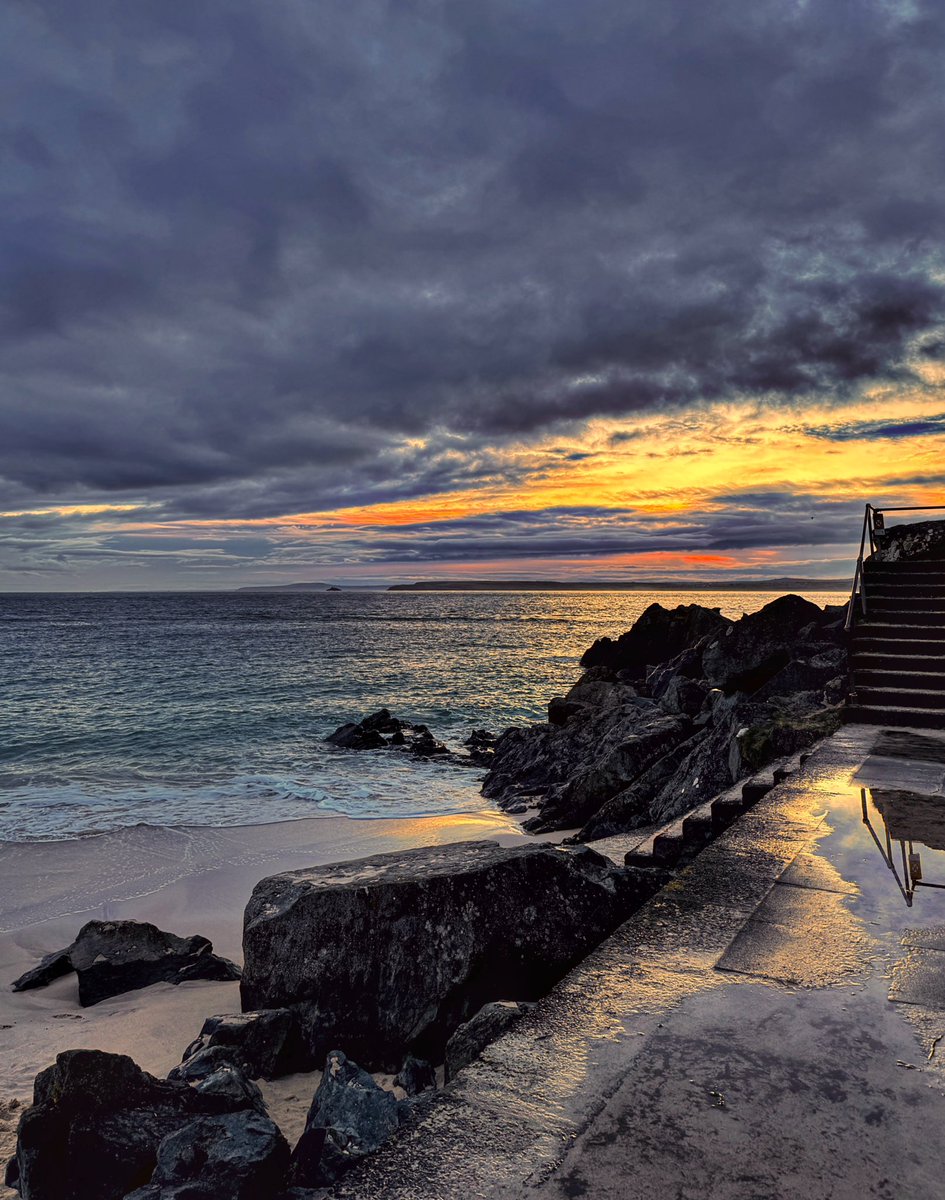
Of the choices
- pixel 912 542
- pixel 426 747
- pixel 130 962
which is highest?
pixel 912 542

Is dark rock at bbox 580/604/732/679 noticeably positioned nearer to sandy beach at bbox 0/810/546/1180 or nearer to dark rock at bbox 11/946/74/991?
sandy beach at bbox 0/810/546/1180

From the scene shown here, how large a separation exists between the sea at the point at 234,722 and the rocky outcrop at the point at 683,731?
1.66m

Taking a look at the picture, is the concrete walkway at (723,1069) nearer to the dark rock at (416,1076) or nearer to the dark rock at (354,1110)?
the dark rock at (354,1110)

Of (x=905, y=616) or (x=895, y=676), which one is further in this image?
(x=905, y=616)

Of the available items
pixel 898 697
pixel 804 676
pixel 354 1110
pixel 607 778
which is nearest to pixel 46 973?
pixel 354 1110

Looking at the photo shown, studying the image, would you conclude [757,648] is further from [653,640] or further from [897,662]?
[653,640]

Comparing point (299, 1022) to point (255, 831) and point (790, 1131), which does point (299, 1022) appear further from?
point (255, 831)

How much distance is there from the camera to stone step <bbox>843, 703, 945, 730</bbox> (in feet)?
28.9

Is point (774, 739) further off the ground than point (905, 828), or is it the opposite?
point (905, 828)

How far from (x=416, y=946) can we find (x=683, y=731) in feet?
29.4

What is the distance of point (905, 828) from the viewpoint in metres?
5.01

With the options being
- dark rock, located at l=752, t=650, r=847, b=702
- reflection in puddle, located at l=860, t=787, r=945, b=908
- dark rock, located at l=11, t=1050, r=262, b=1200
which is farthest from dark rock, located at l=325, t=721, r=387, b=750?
dark rock, located at l=11, t=1050, r=262, b=1200

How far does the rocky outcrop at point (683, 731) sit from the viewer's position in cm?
897

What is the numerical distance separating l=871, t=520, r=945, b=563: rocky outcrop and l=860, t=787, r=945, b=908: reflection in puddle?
33.8 ft
